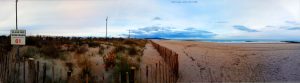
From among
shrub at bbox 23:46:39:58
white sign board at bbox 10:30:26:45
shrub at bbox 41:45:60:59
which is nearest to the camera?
white sign board at bbox 10:30:26:45

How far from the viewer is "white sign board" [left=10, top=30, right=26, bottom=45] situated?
998 cm

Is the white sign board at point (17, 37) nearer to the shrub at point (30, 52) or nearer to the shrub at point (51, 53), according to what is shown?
the shrub at point (51, 53)

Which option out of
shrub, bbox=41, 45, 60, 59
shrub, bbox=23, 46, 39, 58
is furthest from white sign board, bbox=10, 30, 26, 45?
shrub, bbox=23, 46, 39, 58

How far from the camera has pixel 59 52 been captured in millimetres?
12195

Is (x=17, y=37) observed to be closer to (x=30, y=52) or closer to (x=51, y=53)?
(x=51, y=53)

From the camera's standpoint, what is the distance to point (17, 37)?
10.0m

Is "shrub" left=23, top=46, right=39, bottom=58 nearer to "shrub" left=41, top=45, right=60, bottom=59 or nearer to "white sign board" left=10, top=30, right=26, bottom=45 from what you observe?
"shrub" left=41, top=45, right=60, bottom=59

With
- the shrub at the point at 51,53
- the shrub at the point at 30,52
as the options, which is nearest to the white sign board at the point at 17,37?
the shrub at the point at 51,53

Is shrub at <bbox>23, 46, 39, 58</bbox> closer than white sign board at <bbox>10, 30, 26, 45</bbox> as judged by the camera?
No

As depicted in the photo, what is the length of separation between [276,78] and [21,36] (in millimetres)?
4797

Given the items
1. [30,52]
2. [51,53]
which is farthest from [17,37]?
[30,52]

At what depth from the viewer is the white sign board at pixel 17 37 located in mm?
9984

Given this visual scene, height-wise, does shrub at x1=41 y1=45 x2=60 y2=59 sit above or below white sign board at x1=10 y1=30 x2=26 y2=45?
below

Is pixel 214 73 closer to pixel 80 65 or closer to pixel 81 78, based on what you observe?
pixel 80 65
